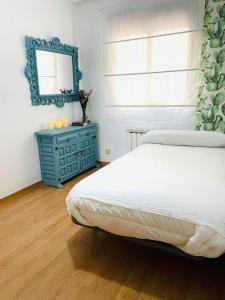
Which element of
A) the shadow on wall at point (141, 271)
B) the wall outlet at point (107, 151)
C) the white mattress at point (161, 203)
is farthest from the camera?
the wall outlet at point (107, 151)

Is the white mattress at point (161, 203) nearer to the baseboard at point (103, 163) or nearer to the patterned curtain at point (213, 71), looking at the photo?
the patterned curtain at point (213, 71)

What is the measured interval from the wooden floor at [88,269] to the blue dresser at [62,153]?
3.11 feet

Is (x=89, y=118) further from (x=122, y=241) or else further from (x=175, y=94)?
(x=122, y=241)

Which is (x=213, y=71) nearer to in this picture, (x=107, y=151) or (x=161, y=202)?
(x=107, y=151)

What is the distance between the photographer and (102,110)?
372 cm

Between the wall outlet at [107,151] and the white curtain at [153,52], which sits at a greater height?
the white curtain at [153,52]

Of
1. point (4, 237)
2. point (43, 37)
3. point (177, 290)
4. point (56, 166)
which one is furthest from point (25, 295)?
point (43, 37)

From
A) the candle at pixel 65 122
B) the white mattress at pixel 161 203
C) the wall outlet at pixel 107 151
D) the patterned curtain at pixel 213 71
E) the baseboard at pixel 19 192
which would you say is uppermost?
the patterned curtain at pixel 213 71

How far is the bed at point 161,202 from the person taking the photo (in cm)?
128

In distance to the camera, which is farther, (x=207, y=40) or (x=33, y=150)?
(x=33, y=150)

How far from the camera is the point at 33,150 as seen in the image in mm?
3064

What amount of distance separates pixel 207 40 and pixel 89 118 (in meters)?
2.05

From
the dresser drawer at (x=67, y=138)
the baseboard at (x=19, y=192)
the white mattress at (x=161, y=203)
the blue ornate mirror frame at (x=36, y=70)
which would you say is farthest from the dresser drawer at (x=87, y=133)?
the white mattress at (x=161, y=203)

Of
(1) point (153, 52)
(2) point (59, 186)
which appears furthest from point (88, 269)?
(1) point (153, 52)
